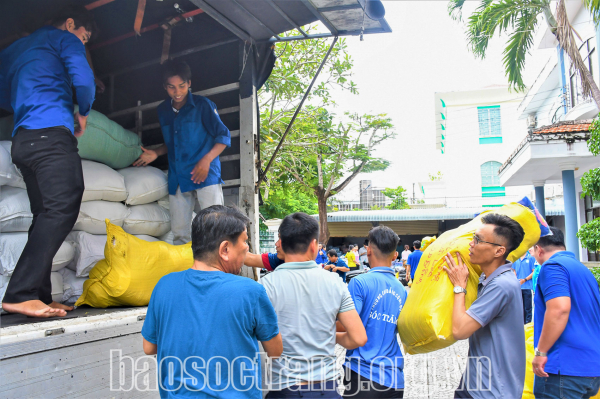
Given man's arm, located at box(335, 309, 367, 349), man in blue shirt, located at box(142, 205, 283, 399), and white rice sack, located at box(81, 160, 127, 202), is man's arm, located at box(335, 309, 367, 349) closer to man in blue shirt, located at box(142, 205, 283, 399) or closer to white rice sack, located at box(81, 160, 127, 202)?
man in blue shirt, located at box(142, 205, 283, 399)

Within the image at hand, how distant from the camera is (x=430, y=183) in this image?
91.2 feet

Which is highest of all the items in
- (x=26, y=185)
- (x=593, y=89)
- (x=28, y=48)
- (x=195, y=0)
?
(x=593, y=89)

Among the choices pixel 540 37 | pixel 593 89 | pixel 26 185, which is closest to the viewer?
pixel 26 185

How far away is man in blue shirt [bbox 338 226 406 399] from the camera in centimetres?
218

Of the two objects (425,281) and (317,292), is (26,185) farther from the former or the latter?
(425,281)

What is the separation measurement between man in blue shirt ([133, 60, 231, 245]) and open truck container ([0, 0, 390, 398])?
0.27 m

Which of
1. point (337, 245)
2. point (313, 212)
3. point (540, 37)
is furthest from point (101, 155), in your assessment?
point (337, 245)

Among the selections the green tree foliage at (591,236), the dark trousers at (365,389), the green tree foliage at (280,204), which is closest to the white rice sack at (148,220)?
the dark trousers at (365,389)

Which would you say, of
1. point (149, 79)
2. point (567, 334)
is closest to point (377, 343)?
point (567, 334)

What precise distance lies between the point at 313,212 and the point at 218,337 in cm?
2194

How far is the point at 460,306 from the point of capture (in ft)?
6.36

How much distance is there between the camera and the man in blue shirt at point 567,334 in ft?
7.75

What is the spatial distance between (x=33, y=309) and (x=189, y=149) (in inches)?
68.7

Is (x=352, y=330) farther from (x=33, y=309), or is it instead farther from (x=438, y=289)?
(x=33, y=309)
